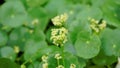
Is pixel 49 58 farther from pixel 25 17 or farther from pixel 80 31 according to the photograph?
pixel 25 17

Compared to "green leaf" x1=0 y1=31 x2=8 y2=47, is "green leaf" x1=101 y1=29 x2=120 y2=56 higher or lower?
"green leaf" x1=0 y1=31 x2=8 y2=47

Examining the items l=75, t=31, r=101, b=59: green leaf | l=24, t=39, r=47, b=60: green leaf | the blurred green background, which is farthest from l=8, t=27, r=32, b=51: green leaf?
l=75, t=31, r=101, b=59: green leaf

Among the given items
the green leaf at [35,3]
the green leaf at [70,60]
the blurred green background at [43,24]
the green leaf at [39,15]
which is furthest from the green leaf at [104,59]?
the green leaf at [35,3]

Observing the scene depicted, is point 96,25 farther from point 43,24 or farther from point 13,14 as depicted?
point 13,14

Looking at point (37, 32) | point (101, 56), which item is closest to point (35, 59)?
point (37, 32)

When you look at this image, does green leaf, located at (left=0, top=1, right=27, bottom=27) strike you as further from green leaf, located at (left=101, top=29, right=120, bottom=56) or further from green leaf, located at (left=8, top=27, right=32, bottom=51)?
green leaf, located at (left=101, top=29, right=120, bottom=56)

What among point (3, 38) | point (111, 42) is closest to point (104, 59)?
point (111, 42)
